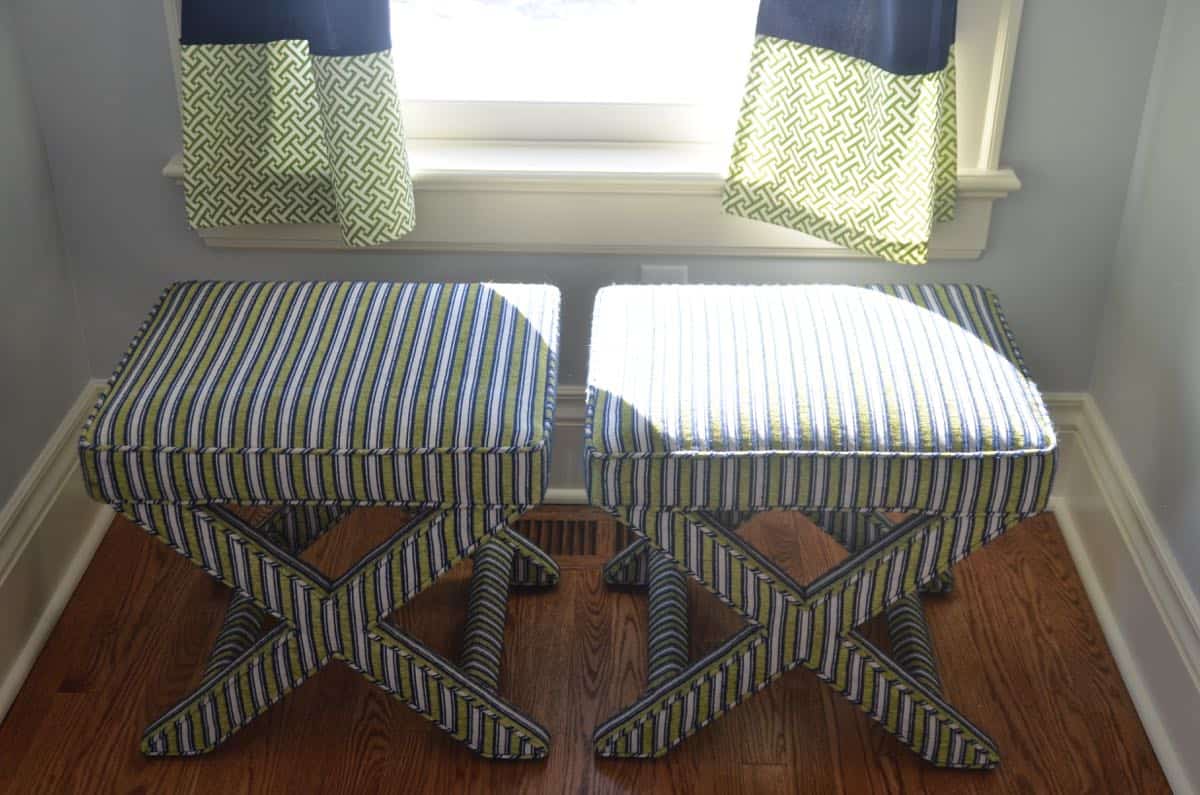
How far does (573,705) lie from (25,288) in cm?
102

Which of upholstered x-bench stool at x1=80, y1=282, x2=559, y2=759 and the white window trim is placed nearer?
upholstered x-bench stool at x1=80, y1=282, x2=559, y2=759

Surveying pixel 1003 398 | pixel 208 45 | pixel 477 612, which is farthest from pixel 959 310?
pixel 208 45

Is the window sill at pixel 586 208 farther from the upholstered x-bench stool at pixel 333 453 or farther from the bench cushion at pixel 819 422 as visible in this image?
the bench cushion at pixel 819 422

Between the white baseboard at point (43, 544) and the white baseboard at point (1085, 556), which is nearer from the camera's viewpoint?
the white baseboard at point (1085, 556)

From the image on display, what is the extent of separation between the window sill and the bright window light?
0.08 m

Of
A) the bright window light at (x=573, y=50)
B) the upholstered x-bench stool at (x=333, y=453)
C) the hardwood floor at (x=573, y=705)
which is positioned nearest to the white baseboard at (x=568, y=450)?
the hardwood floor at (x=573, y=705)

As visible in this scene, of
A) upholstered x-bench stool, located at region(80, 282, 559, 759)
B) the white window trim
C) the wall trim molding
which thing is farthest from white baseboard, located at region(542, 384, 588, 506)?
upholstered x-bench stool, located at region(80, 282, 559, 759)

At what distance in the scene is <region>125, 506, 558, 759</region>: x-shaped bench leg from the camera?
151 cm

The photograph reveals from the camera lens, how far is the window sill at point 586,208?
1.86m

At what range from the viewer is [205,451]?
4.61 ft

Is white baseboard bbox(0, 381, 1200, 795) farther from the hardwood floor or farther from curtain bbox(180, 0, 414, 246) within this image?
curtain bbox(180, 0, 414, 246)

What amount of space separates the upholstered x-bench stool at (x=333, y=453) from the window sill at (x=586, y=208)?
23 cm

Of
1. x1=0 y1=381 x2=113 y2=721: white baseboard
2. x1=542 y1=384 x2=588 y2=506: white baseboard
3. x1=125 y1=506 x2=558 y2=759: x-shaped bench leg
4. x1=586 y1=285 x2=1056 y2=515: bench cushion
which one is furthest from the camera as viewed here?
x1=542 y1=384 x2=588 y2=506: white baseboard

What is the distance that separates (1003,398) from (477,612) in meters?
0.81
